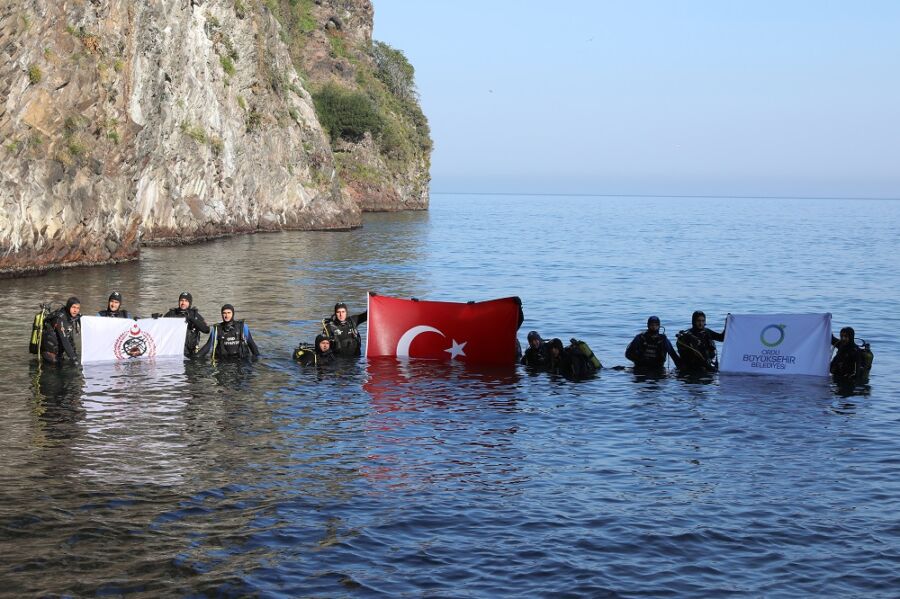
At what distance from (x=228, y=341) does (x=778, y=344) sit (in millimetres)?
14136

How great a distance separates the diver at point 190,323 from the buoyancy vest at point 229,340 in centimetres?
39

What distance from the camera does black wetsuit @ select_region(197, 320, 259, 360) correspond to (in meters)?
26.3

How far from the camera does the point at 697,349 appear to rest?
86.0ft

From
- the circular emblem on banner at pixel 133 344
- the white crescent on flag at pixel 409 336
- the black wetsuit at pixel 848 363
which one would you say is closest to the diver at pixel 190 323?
the circular emblem on banner at pixel 133 344

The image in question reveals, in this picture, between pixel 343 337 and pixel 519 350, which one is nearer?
pixel 343 337

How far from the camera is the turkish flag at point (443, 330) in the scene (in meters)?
26.4

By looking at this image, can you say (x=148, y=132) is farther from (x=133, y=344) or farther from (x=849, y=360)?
(x=849, y=360)

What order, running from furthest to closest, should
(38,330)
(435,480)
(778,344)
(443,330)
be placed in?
(443,330), (778,344), (38,330), (435,480)

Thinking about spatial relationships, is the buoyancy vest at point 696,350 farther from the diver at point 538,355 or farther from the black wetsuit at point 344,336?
the black wetsuit at point 344,336

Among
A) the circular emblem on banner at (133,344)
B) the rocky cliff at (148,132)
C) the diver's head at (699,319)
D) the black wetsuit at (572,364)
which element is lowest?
the black wetsuit at (572,364)

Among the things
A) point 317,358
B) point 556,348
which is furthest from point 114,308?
point 556,348

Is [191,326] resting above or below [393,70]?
below

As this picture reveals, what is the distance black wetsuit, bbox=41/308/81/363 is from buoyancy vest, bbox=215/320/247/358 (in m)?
3.53

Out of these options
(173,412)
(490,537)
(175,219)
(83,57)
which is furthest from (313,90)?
(490,537)
